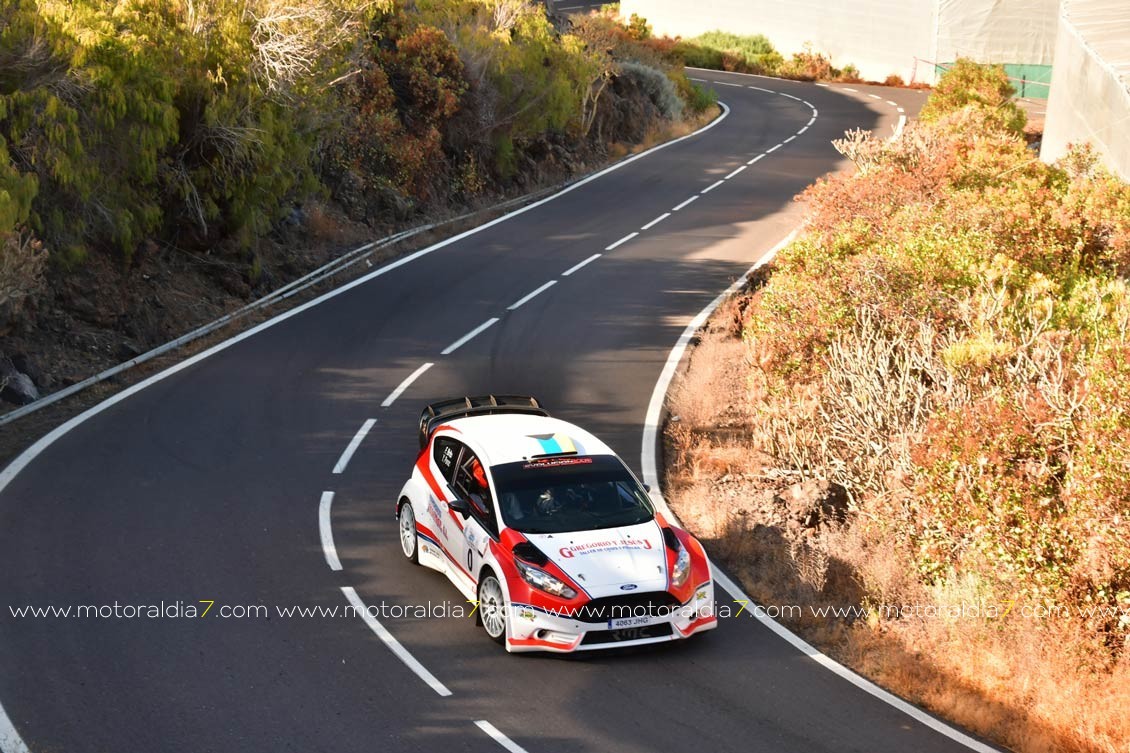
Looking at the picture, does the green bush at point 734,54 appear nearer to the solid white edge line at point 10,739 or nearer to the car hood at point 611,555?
the car hood at point 611,555

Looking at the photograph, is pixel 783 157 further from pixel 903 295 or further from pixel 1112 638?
pixel 1112 638

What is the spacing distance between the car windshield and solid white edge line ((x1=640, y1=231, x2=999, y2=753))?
52 cm

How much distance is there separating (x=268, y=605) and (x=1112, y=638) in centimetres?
806

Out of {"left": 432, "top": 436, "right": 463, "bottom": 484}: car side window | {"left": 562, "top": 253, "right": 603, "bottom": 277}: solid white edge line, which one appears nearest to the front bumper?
{"left": 432, "top": 436, "right": 463, "bottom": 484}: car side window

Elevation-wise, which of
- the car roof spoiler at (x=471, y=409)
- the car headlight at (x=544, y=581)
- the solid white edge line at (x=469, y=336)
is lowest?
the solid white edge line at (x=469, y=336)

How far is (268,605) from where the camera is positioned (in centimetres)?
1219

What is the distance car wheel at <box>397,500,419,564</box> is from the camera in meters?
13.4

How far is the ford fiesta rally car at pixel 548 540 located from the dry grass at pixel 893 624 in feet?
5.04

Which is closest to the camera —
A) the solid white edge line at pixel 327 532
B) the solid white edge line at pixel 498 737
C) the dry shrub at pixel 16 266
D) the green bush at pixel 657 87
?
the solid white edge line at pixel 498 737

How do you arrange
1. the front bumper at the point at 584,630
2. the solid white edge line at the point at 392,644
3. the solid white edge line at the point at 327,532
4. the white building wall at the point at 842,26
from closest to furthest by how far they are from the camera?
the solid white edge line at the point at 392,644 → the front bumper at the point at 584,630 → the solid white edge line at the point at 327,532 → the white building wall at the point at 842,26

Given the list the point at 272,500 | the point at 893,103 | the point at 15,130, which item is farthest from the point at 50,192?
the point at 893,103

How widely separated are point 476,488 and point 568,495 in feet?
3.18

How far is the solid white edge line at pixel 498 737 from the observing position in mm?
9773

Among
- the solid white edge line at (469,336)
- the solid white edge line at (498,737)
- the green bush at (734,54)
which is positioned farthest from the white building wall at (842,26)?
the solid white edge line at (498,737)
